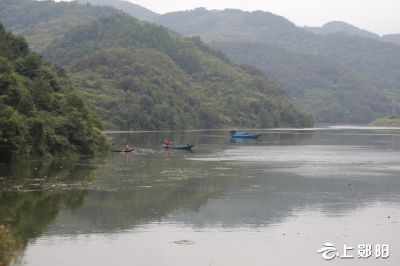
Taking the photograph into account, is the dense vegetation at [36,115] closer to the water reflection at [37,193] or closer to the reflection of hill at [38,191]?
the water reflection at [37,193]

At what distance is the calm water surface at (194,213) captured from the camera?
2202 cm

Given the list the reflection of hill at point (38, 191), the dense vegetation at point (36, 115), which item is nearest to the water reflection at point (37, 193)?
the reflection of hill at point (38, 191)

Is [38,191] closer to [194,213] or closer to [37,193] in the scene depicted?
[37,193]

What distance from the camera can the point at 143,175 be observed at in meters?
47.5

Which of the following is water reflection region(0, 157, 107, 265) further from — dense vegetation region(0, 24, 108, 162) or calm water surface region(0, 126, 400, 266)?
dense vegetation region(0, 24, 108, 162)

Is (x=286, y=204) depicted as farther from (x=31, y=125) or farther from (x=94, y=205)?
(x=31, y=125)

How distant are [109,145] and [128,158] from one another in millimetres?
10475

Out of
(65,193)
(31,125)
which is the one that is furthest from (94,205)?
(31,125)

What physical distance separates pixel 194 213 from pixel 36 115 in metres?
34.6

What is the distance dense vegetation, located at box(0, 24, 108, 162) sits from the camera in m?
50.5

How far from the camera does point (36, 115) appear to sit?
189ft

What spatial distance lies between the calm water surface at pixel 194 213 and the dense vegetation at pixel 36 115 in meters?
2.99

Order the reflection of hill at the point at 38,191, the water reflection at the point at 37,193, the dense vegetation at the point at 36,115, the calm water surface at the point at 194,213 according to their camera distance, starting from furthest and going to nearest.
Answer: the dense vegetation at the point at 36,115 → the reflection of hill at the point at 38,191 → the water reflection at the point at 37,193 → the calm water surface at the point at 194,213

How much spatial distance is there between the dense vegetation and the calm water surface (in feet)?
9.81
